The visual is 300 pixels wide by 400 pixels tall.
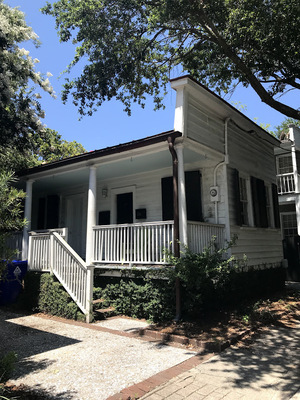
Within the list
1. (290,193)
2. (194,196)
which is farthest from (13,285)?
(290,193)

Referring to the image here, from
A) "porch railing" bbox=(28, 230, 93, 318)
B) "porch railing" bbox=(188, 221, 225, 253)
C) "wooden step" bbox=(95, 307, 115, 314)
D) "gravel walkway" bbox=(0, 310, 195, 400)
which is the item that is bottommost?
"gravel walkway" bbox=(0, 310, 195, 400)

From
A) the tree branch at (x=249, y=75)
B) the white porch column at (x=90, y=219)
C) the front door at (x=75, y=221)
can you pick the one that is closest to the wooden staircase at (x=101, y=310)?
the white porch column at (x=90, y=219)

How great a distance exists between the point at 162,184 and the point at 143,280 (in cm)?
321

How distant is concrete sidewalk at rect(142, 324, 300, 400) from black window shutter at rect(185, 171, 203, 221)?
152 inches

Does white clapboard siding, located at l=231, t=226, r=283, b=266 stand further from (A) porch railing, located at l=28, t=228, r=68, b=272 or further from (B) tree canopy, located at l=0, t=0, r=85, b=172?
(B) tree canopy, located at l=0, t=0, r=85, b=172

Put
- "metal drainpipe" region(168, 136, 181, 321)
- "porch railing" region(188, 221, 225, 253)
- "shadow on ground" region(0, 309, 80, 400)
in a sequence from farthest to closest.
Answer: "porch railing" region(188, 221, 225, 253) → "metal drainpipe" region(168, 136, 181, 321) → "shadow on ground" region(0, 309, 80, 400)

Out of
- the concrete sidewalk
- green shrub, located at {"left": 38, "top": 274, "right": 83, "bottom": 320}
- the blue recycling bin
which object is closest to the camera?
the concrete sidewalk

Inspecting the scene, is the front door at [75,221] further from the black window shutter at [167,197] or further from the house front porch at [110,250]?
the black window shutter at [167,197]

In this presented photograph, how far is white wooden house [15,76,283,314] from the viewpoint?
7.25 meters

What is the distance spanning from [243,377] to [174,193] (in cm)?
390

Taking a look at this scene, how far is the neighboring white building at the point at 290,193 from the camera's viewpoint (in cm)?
1341

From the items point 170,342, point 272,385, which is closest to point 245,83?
point 170,342

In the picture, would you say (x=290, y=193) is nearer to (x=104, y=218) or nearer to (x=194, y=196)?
(x=194, y=196)

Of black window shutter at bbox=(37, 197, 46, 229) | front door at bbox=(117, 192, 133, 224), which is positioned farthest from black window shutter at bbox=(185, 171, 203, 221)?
black window shutter at bbox=(37, 197, 46, 229)
